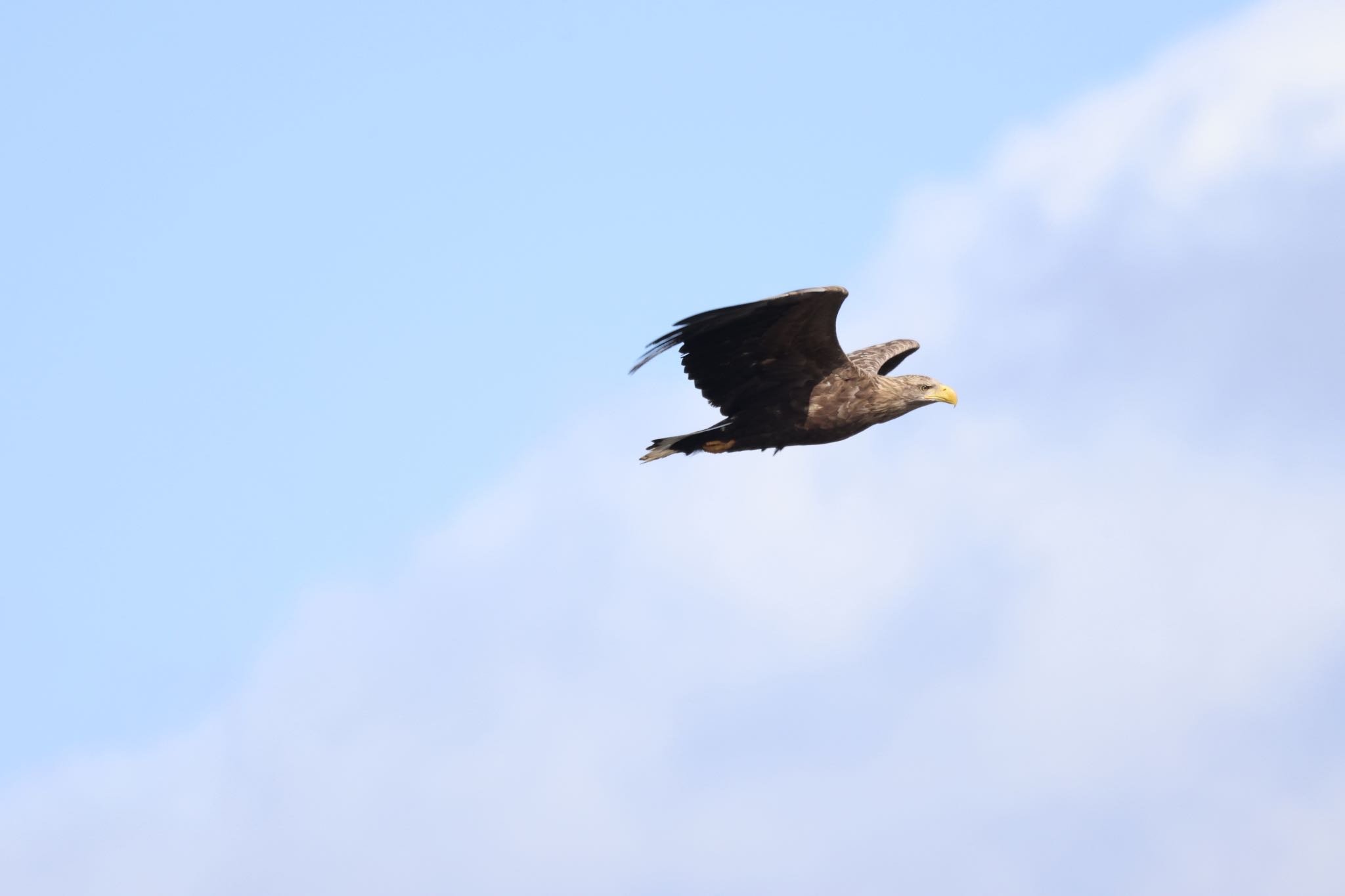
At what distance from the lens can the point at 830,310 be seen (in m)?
15.9

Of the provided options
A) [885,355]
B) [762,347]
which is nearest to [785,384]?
[762,347]

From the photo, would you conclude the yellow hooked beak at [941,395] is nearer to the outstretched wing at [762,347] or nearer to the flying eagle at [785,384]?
the flying eagle at [785,384]

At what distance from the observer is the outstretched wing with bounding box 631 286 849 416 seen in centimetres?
1540

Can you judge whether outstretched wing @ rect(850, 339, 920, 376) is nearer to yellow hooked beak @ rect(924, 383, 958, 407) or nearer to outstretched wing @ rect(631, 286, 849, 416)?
yellow hooked beak @ rect(924, 383, 958, 407)

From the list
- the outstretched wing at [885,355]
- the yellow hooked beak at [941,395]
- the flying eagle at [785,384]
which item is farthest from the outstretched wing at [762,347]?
the outstretched wing at [885,355]

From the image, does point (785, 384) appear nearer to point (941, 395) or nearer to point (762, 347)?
point (762, 347)

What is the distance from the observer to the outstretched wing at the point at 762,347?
50.5ft

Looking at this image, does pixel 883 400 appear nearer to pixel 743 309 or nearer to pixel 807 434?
pixel 807 434

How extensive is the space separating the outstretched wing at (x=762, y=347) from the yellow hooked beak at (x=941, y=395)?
1198 millimetres

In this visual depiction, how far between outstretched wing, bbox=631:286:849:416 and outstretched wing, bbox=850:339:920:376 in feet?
7.18

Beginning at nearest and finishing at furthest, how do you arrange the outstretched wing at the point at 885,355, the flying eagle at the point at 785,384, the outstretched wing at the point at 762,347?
the outstretched wing at the point at 762,347, the flying eagle at the point at 785,384, the outstretched wing at the point at 885,355

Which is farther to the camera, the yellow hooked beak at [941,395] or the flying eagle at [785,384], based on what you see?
the yellow hooked beak at [941,395]

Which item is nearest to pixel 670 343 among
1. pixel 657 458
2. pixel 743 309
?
pixel 743 309


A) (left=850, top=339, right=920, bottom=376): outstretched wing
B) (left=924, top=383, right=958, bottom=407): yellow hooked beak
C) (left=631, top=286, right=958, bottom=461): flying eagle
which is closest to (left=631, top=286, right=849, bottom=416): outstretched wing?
(left=631, top=286, right=958, bottom=461): flying eagle
